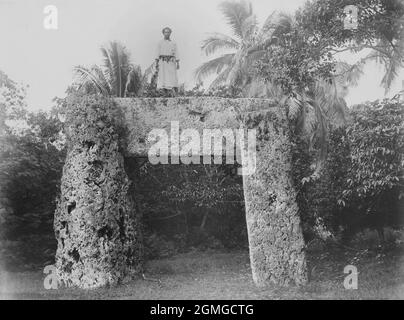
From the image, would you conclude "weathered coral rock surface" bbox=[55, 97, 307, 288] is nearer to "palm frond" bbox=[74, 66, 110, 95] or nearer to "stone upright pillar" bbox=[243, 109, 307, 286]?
"stone upright pillar" bbox=[243, 109, 307, 286]

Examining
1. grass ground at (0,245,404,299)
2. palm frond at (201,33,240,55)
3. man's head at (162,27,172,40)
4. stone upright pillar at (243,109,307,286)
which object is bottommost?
grass ground at (0,245,404,299)

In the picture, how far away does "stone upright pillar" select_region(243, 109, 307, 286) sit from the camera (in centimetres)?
847

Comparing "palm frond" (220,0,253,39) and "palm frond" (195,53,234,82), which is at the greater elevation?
"palm frond" (220,0,253,39)

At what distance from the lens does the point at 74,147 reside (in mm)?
8883

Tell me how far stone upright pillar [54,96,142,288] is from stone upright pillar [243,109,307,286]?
245 centimetres

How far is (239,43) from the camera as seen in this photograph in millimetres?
15727

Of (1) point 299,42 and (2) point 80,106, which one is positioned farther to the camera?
(1) point 299,42

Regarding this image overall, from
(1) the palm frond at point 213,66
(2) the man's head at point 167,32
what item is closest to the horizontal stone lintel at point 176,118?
(2) the man's head at point 167,32

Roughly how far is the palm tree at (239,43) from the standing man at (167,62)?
15.5ft

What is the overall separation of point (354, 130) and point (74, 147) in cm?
557

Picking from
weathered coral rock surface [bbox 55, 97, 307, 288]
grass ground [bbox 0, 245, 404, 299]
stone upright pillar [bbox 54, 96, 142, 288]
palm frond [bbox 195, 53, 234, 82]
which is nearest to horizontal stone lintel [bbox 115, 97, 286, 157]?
weathered coral rock surface [bbox 55, 97, 307, 288]

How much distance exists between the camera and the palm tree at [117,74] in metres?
13.0
